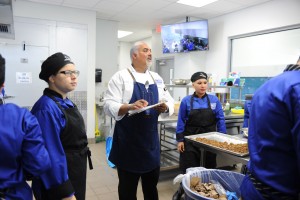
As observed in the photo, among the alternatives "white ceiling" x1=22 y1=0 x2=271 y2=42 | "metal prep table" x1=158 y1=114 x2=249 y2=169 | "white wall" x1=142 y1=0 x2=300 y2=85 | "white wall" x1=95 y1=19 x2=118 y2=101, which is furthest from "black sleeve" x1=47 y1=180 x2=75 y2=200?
"white wall" x1=95 y1=19 x2=118 y2=101

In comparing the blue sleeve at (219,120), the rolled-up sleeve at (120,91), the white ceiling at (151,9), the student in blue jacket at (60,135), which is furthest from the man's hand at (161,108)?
the white ceiling at (151,9)

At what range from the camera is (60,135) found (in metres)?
1.27

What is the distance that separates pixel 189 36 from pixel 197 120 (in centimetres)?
288

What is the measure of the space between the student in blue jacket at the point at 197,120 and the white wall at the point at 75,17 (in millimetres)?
2774

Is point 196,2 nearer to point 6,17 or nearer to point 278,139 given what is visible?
point 6,17

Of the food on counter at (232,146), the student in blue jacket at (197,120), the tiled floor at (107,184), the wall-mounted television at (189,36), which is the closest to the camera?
the food on counter at (232,146)

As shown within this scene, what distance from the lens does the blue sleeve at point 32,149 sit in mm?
995

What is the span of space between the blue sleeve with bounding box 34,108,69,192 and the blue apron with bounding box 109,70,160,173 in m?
0.64

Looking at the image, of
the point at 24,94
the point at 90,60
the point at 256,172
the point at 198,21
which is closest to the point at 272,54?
the point at 198,21

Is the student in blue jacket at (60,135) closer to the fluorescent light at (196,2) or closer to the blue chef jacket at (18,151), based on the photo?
the blue chef jacket at (18,151)

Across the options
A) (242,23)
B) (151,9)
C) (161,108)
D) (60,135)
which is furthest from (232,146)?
(151,9)

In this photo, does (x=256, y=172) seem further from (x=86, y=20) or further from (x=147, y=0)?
(x=86, y=20)

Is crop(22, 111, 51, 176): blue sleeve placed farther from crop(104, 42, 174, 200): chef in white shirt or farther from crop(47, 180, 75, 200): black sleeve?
crop(104, 42, 174, 200): chef in white shirt

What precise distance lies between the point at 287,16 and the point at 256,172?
3.78 meters
